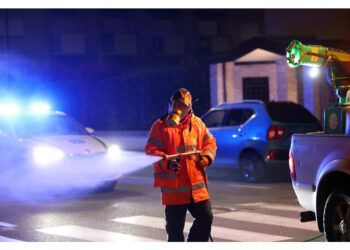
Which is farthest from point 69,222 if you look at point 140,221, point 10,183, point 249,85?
point 249,85

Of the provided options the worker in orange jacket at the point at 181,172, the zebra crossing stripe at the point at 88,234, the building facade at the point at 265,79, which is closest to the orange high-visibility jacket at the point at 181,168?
the worker in orange jacket at the point at 181,172

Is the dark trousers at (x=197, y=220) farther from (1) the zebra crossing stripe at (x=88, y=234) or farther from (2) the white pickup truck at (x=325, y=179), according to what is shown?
(1) the zebra crossing stripe at (x=88, y=234)

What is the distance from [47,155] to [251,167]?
439 cm

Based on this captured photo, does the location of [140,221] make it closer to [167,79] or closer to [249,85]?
[249,85]

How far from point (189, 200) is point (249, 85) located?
70.1 feet

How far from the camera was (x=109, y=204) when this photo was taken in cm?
1127

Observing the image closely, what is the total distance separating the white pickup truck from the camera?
6179mm

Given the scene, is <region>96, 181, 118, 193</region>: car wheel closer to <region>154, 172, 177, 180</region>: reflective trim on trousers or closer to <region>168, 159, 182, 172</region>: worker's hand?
<region>154, 172, 177, 180</region>: reflective trim on trousers

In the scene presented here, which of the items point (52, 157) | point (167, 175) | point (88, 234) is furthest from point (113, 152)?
point (167, 175)

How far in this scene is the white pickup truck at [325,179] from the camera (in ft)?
20.3

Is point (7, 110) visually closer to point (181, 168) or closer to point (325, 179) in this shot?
point (181, 168)

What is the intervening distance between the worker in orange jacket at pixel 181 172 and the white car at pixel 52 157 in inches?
254

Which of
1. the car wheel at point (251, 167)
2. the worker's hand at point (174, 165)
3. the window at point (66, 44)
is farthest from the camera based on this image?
the window at point (66, 44)

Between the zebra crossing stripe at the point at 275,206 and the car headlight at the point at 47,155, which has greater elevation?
the car headlight at the point at 47,155
